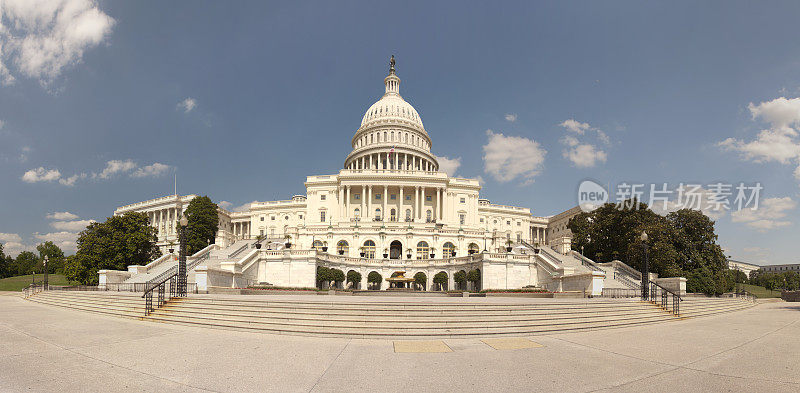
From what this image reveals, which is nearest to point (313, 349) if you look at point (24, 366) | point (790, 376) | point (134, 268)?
point (24, 366)

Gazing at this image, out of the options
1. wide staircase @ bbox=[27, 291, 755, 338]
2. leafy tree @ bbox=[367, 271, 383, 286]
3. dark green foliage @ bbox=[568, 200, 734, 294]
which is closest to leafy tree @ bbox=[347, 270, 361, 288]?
leafy tree @ bbox=[367, 271, 383, 286]

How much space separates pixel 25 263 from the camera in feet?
335

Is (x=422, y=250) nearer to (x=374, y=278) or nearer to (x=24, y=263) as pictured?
(x=374, y=278)

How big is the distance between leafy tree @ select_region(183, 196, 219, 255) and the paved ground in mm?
57024

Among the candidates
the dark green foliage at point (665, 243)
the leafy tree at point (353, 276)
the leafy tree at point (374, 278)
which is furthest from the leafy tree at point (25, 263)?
the dark green foliage at point (665, 243)

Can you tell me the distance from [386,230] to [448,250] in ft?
33.5

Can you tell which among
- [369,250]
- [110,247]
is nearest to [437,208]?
[369,250]

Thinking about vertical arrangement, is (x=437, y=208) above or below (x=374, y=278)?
above

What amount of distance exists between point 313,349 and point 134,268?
121 ft

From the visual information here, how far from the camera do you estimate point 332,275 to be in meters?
43.6

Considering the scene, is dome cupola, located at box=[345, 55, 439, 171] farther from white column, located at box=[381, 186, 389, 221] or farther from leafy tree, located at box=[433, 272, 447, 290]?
leafy tree, located at box=[433, 272, 447, 290]

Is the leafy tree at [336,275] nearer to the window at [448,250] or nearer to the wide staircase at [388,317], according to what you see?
the window at [448,250]

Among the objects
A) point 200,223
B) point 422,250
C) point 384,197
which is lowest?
point 422,250

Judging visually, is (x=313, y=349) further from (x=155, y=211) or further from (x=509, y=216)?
(x=155, y=211)
